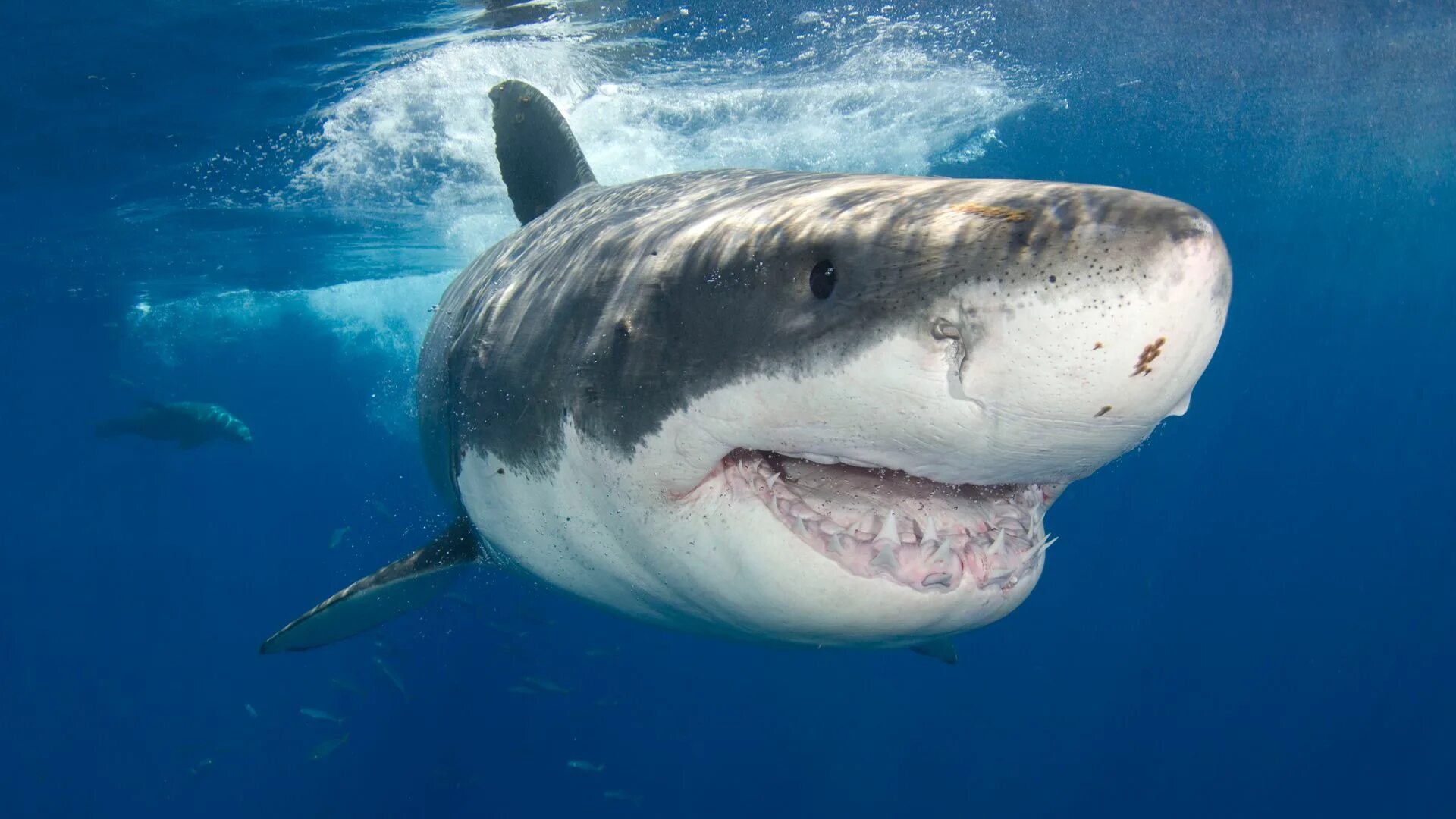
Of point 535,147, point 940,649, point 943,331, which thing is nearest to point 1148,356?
point 943,331

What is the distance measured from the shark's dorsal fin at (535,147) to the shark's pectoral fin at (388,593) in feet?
8.57

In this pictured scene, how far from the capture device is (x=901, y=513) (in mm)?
1911

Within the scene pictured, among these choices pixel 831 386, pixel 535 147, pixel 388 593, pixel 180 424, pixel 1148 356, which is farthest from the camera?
pixel 180 424

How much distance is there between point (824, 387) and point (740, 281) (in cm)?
38

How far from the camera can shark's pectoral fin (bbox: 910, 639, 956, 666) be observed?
448 cm

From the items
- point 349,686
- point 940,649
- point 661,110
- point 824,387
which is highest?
point 824,387

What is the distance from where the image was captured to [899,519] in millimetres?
1910

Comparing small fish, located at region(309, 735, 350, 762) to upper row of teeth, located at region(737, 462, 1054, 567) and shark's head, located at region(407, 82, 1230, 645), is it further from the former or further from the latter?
upper row of teeth, located at region(737, 462, 1054, 567)

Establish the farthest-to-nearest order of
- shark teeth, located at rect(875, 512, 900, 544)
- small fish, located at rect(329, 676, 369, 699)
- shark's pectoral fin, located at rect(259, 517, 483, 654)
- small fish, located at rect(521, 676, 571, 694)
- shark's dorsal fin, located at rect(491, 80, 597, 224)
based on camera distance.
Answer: small fish, located at rect(329, 676, 369, 699) → small fish, located at rect(521, 676, 571, 694) → shark's dorsal fin, located at rect(491, 80, 597, 224) → shark's pectoral fin, located at rect(259, 517, 483, 654) → shark teeth, located at rect(875, 512, 900, 544)

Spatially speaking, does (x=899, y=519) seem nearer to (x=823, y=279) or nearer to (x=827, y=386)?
(x=827, y=386)

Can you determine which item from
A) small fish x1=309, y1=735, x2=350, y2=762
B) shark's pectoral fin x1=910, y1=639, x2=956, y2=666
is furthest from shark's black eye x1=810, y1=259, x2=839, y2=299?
small fish x1=309, y1=735, x2=350, y2=762

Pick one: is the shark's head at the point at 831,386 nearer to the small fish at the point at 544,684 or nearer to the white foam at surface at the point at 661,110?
the small fish at the point at 544,684

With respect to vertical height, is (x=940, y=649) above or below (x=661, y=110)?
below

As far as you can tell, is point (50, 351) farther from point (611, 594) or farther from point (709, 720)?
point (611, 594)
